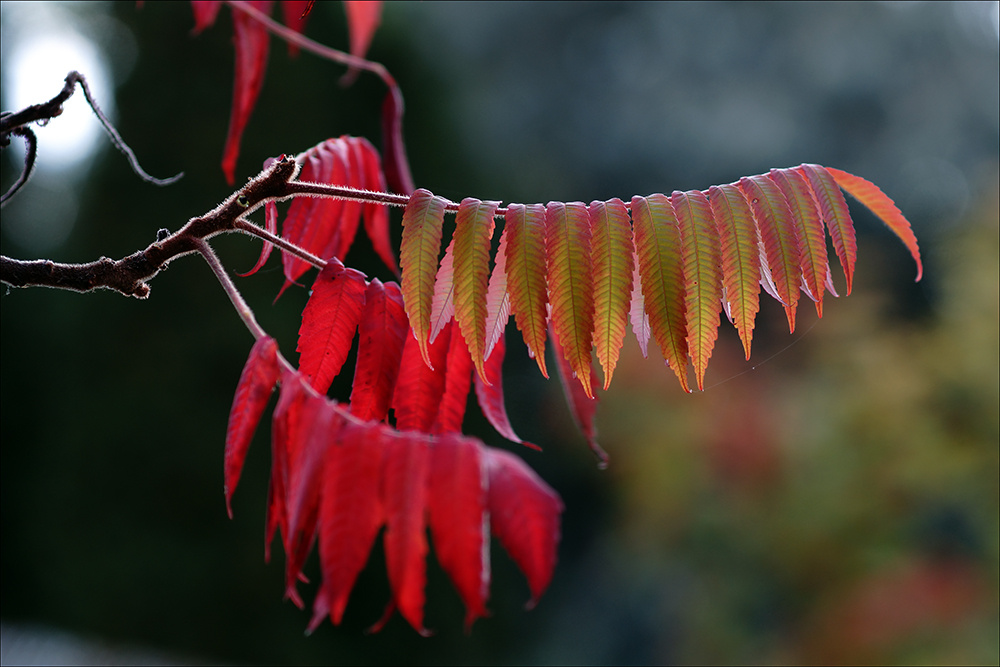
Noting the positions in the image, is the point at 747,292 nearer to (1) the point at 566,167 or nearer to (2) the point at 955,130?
(1) the point at 566,167

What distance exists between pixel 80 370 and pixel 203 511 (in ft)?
3.60

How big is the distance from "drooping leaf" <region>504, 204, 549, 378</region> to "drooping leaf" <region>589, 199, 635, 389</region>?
4 cm

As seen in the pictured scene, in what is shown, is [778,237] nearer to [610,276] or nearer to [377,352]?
[610,276]

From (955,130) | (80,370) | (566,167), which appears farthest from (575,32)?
(80,370)

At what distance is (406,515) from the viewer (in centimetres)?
47

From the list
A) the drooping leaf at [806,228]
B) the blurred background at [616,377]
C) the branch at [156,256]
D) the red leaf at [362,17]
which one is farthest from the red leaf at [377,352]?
the blurred background at [616,377]

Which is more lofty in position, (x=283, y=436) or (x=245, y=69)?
(x=245, y=69)

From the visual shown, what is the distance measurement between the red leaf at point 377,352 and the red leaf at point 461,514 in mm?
106

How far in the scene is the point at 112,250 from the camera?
4.10 meters

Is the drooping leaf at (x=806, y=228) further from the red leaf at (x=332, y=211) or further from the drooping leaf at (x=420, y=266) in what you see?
the red leaf at (x=332, y=211)

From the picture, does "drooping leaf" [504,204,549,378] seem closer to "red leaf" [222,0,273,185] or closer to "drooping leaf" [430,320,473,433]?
"drooping leaf" [430,320,473,433]

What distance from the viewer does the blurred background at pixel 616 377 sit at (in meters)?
3.98

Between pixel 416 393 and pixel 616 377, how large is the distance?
5.45 metres

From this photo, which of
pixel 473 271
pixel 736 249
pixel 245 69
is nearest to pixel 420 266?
pixel 473 271
